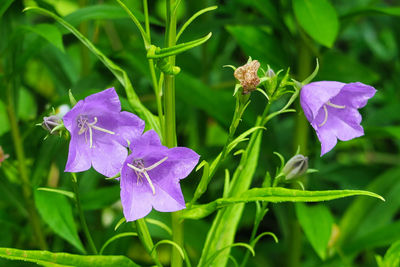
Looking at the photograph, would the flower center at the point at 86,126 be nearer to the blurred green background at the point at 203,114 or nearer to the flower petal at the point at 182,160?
the flower petal at the point at 182,160

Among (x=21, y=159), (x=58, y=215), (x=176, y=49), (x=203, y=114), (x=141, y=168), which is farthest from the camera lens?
(x=203, y=114)

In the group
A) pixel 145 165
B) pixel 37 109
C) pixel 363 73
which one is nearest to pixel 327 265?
pixel 363 73

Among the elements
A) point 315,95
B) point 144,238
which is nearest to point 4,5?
point 144,238

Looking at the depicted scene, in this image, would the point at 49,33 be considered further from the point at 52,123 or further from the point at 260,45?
the point at 260,45

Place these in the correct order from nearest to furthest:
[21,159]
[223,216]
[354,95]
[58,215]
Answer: [354,95]
[223,216]
[58,215]
[21,159]

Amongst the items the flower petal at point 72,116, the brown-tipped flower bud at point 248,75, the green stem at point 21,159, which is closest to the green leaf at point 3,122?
the green stem at point 21,159

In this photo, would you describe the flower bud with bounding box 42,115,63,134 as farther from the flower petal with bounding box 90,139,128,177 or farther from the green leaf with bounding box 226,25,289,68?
the green leaf with bounding box 226,25,289,68

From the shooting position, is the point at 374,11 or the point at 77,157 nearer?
the point at 77,157

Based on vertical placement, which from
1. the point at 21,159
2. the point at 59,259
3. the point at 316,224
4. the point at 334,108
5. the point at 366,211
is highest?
the point at 334,108

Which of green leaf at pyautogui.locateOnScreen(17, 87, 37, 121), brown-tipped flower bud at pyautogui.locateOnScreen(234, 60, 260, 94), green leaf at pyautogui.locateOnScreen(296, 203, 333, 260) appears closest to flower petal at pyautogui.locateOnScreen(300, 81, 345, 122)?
brown-tipped flower bud at pyautogui.locateOnScreen(234, 60, 260, 94)
